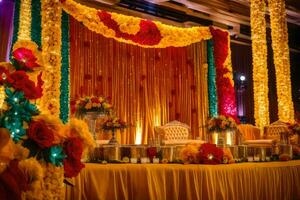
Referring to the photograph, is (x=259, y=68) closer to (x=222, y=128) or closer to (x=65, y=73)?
(x=65, y=73)

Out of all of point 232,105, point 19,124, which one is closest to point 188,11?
point 232,105

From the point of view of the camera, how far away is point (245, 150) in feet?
13.3

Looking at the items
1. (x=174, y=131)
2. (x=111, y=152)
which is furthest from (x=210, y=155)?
(x=174, y=131)

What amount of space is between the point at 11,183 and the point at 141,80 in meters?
7.82

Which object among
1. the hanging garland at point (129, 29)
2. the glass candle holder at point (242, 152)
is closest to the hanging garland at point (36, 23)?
the hanging garland at point (129, 29)

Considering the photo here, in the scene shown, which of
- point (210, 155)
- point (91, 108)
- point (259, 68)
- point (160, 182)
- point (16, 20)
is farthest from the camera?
point (259, 68)

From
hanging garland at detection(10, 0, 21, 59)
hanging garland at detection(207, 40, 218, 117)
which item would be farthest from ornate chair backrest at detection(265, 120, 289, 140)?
hanging garland at detection(10, 0, 21, 59)

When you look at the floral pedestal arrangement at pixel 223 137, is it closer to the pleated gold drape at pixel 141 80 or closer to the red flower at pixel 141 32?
the pleated gold drape at pixel 141 80

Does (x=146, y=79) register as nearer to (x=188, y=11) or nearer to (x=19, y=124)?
(x=188, y=11)

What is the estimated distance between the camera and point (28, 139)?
1451 mm

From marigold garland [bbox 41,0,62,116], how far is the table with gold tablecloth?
3324 millimetres

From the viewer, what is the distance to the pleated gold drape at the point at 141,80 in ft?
26.4

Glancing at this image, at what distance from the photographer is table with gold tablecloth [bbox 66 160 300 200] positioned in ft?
9.36

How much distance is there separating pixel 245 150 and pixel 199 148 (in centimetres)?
96
